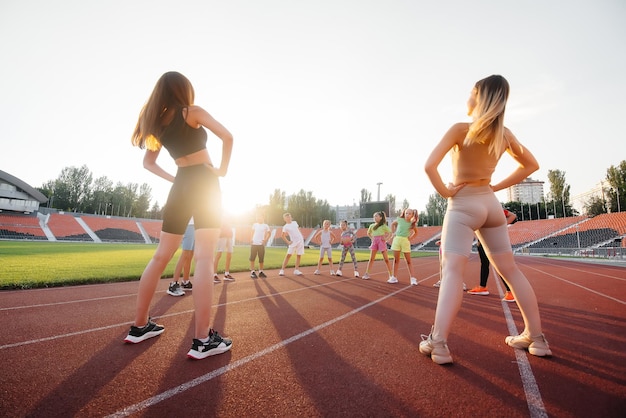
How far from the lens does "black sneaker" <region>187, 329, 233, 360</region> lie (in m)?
2.53

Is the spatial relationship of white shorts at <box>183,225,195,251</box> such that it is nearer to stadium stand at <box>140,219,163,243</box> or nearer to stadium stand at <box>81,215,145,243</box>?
stadium stand at <box>81,215,145,243</box>

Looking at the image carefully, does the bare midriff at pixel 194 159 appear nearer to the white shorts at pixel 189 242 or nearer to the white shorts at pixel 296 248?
the white shorts at pixel 189 242

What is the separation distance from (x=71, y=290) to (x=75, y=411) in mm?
5701

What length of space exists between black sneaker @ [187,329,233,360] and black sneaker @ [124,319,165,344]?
0.75m

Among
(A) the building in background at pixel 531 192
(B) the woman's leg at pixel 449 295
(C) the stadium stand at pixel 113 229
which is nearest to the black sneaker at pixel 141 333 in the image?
(B) the woman's leg at pixel 449 295

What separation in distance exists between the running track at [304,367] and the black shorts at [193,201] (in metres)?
1.24

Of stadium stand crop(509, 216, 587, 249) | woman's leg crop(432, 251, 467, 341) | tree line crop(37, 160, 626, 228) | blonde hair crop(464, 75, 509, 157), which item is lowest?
woman's leg crop(432, 251, 467, 341)

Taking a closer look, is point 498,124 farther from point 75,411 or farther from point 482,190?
point 75,411

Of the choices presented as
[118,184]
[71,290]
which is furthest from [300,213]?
[71,290]

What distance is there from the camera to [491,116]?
248cm

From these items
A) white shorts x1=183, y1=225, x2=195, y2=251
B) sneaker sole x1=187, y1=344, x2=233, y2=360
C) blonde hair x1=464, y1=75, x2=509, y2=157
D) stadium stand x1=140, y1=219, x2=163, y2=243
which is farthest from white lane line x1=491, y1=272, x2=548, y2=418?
Result: stadium stand x1=140, y1=219, x2=163, y2=243

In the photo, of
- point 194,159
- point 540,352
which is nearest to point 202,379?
point 194,159

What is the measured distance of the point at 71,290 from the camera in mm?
6043

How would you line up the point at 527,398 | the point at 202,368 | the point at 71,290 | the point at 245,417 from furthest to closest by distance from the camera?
1. the point at 71,290
2. the point at 202,368
3. the point at 527,398
4. the point at 245,417
